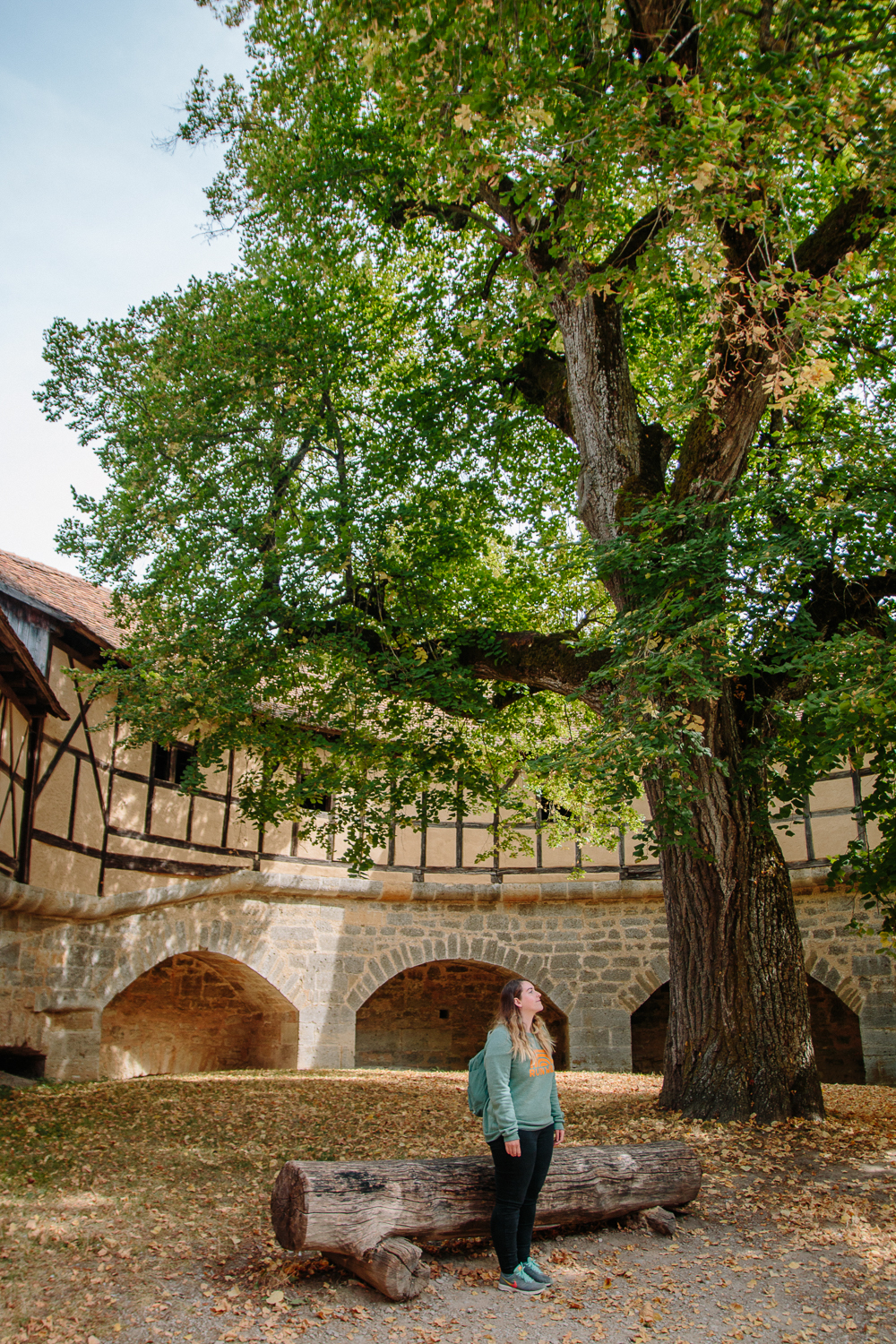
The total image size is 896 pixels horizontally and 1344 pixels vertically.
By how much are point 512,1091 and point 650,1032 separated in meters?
10.2

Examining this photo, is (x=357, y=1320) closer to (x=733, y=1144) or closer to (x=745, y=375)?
(x=733, y=1144)

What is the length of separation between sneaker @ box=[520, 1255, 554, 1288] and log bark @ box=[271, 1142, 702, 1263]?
0.74 ft

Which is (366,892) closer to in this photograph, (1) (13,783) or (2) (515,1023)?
(1) (13,783)

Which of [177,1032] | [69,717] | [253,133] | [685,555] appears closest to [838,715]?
[685,555]

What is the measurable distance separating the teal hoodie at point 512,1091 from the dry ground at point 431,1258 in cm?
59

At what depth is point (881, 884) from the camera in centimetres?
599

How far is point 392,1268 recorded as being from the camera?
3.23 meters

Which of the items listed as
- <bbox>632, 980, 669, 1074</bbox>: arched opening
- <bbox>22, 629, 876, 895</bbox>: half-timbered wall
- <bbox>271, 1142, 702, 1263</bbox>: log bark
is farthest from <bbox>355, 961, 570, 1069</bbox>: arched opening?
<bbox>271, 1142, 702, 1263</bbox>: log bark

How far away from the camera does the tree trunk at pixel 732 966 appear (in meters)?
5.42

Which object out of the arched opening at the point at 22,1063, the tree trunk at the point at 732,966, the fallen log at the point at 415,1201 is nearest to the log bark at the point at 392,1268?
the fallen log at the point at 415,1201

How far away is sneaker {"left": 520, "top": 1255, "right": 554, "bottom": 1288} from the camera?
3357 millimetres

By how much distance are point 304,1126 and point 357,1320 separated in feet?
10.1

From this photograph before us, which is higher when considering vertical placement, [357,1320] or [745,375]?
[745,375]

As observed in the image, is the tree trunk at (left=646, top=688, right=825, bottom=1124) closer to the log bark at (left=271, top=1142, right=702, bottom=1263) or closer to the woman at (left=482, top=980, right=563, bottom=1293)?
the log bark at (left=271, top=1142, right=702, bottom=1263)
